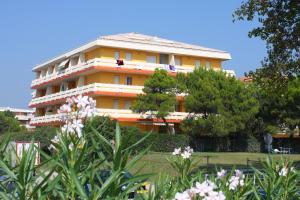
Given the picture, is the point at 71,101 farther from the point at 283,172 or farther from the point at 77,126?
the point at 283,172

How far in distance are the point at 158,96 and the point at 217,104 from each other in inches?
228

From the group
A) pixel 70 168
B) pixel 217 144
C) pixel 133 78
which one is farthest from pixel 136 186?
pixel 133 78

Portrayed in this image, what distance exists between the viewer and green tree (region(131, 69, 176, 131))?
53094 millimetres

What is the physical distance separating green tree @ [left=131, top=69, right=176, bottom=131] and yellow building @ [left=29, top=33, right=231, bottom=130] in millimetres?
3827

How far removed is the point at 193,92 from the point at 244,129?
7.60m

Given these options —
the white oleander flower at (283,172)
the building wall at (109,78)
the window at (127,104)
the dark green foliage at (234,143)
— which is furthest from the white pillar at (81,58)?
the white oleander flower at (283,172)

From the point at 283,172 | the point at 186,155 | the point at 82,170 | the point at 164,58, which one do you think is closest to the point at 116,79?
the point at 164,58

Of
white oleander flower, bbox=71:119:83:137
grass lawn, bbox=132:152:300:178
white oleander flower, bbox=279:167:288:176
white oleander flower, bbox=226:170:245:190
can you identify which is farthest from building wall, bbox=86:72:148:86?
white oleander flower, bbox=71:119:83:137

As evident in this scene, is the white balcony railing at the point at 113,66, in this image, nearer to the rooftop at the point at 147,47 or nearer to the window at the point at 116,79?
the window at the point at 116,79

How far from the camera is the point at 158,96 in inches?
2078

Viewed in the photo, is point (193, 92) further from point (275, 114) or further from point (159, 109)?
point (275, 114)

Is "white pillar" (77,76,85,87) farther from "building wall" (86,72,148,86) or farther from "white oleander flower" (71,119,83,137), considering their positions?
"white oleander flower" (71,119,83,137)

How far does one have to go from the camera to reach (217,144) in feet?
184

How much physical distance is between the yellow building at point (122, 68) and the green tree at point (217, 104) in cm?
583
